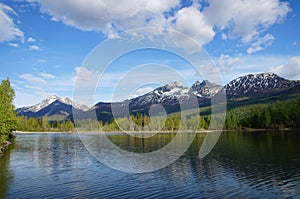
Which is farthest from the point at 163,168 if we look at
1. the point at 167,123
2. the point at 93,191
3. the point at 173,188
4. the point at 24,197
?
the point at 167,123

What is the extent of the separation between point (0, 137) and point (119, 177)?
127ft

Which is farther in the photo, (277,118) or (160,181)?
(277,118)

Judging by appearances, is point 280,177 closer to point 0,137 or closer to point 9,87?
point 0,137

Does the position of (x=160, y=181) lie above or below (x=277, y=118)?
below

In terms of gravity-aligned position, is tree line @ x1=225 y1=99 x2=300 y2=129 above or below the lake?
above

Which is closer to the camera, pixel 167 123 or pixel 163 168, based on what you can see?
pixel 163 168

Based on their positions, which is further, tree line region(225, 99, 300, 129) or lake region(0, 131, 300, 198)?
tree line region(225, 99, 300, 129)

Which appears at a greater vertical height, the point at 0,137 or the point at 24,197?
the point at 0,137

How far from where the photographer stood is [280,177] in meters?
32.1

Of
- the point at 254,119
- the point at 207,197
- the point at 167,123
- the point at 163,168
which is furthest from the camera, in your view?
the point at 167,123

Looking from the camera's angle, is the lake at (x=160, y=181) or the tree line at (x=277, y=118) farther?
the tree line at (x=277, y=118)

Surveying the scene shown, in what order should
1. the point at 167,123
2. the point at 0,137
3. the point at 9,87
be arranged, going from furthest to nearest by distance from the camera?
1. the point at 167,123
2. the point at 9,87
3. the point at 0,137

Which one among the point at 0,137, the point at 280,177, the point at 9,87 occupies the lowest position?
the point at 280,177

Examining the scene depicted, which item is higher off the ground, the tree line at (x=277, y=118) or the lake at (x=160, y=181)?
the tree line at (x=277, y=118)
